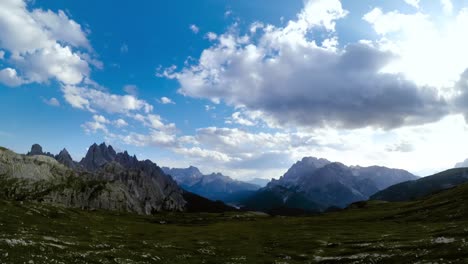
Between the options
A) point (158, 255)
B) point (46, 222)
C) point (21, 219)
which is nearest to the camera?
point (158, 255)

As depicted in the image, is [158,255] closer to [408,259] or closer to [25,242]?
[25,242]

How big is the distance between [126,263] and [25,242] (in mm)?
10334

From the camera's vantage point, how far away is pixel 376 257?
4106cm

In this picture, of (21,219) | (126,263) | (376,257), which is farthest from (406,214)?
(21,219)

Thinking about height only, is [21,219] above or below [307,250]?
above

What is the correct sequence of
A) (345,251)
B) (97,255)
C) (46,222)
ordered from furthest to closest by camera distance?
(46,222), (345,251), (97,255)

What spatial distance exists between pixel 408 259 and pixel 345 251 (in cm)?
1535

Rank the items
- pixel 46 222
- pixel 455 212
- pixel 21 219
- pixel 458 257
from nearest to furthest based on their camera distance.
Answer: pixel 458 257 → pixel 21 219 → pixel 46 222 → pixel 455 212

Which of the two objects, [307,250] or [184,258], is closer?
[184,258]

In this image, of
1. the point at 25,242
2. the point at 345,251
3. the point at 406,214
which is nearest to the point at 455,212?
the point at 406,214

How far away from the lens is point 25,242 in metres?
35.0

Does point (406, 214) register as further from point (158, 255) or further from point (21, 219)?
point (21, 219)

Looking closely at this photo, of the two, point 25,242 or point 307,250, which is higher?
point 25,242

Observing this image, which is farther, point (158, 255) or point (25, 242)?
point (158, 255)
